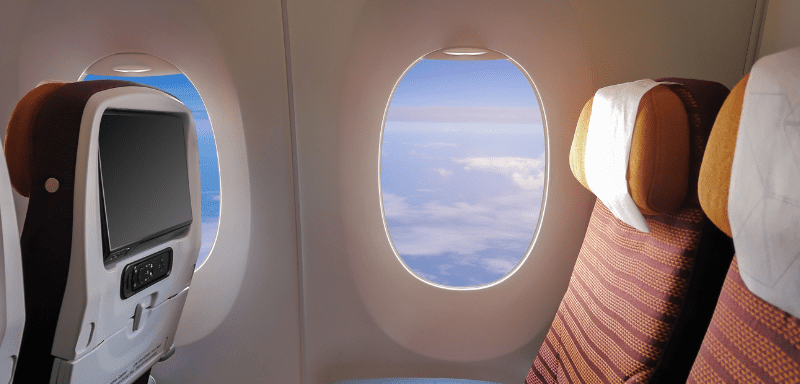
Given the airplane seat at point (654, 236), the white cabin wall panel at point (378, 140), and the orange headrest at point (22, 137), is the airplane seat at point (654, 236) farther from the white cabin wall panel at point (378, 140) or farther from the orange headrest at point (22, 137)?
the orange headrest at point (22, 137)

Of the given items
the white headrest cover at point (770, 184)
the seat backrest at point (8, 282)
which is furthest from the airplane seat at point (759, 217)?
the seat backrest at point (8, 282)

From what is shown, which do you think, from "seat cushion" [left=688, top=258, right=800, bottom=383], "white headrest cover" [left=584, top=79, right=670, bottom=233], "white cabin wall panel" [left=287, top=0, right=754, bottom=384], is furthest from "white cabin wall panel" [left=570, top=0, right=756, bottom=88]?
"seat cushion" [left=688, top=258, right=800, bottom=383]

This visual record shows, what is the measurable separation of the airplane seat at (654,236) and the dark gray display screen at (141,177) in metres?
1.34

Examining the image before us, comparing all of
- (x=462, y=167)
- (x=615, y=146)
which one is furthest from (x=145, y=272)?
(x=615, y=146)

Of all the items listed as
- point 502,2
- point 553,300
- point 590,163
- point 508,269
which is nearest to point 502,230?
point 508,269

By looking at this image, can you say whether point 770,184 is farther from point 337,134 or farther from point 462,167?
point 337,134

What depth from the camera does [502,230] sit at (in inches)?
75.2

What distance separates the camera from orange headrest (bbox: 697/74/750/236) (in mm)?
736

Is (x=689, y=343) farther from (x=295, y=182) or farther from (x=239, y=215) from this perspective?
(x=239, y=215)

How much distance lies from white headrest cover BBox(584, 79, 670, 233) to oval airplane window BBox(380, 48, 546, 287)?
55 centimetres

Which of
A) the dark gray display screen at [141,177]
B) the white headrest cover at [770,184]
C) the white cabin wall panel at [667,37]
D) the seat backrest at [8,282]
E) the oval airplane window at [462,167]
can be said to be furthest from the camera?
the oval airplane window at [462,167]

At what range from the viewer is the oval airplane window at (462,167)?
Answer: 5.97ft

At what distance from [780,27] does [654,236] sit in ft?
2.99

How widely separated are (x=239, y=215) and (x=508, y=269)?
3.93 feet
